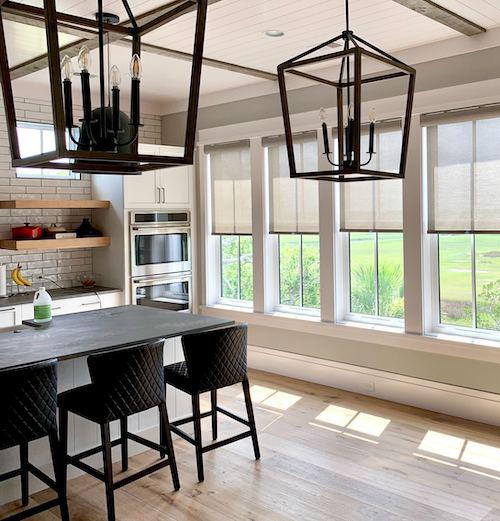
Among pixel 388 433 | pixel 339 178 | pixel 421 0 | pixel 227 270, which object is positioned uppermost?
pixel 421 0

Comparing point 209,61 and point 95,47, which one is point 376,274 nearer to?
point 209,61

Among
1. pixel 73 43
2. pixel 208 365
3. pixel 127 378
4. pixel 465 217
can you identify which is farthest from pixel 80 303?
pixel 465 217

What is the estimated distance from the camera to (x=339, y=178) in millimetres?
2541

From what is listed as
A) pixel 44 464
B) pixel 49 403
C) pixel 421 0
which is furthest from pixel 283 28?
pixel 44 464

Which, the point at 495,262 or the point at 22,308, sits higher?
the point at 495,262

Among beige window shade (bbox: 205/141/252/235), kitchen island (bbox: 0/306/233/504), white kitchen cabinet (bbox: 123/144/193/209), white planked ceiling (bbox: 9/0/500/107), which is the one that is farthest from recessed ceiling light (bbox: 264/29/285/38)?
kitchen island (bbox: 0/306/233/504)

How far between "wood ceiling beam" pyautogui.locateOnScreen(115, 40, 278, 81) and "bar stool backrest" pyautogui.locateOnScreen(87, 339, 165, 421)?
7.68 ft

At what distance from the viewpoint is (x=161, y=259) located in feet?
20.3

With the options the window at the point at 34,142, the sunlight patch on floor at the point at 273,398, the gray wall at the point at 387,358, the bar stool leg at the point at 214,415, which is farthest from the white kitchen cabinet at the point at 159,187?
the bar stool leg at the point at 214,415

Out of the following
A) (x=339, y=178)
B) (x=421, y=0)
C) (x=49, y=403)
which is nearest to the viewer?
(x=339, y=178)

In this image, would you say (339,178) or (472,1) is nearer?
(339,178)

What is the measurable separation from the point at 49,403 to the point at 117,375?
1.20 ft

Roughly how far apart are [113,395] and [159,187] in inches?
132

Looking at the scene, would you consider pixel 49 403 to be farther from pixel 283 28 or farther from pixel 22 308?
pixel 283 28
